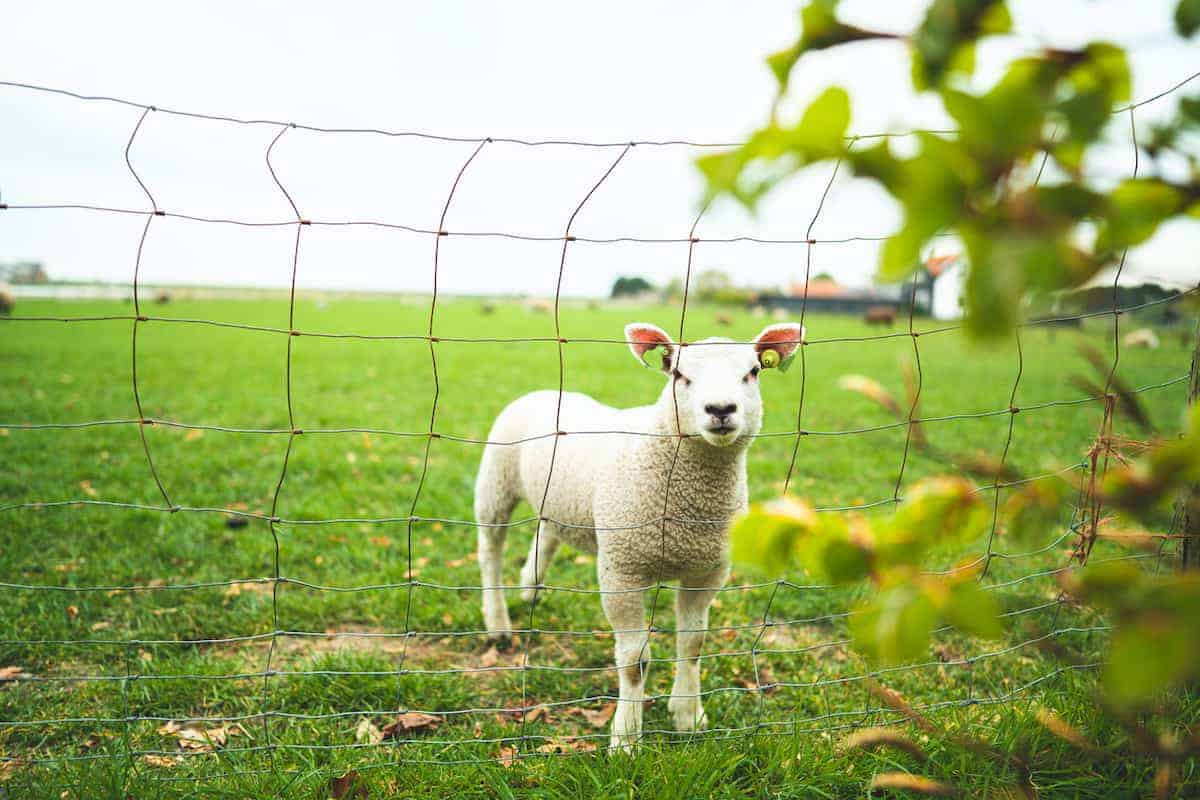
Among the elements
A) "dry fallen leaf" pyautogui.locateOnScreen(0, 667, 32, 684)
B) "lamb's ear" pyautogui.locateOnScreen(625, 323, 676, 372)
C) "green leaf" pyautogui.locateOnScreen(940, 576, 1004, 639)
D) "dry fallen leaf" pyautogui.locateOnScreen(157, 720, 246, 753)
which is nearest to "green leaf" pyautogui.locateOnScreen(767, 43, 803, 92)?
"green leaf" pyautogui.locateOnScreen(940, 576, 1004, 639)

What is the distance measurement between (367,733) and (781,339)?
236 cm

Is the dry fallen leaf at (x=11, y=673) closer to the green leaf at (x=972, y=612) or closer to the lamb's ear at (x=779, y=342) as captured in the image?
the lamb's ear at (x=779, y=342)

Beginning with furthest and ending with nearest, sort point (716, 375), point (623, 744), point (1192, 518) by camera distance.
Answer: point (716, 375), point (623, 744), point (1192, 518)

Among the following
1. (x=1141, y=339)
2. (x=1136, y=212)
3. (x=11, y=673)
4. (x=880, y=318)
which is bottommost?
(x=11, y=673)

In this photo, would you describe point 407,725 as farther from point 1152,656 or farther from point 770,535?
point 1152,656

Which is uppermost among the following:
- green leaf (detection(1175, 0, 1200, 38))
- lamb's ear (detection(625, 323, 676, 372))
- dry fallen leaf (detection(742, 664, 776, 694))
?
green leaf (detection(1175, 0, 1200, 38))

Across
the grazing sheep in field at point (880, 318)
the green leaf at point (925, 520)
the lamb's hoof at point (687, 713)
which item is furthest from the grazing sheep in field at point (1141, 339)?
the green leaf at point (925, 520)

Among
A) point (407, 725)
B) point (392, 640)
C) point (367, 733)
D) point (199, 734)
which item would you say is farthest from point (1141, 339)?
point (199, 734)

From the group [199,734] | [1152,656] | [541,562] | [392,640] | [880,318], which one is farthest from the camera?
[880,318]

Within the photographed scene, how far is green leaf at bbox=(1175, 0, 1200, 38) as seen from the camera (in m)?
0.64

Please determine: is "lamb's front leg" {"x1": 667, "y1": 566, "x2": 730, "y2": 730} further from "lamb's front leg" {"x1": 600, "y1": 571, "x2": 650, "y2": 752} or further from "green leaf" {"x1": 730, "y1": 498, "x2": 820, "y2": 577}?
"green leaf" {"x1": 730, "y1": 498, "x2": 820, "y2": 577}

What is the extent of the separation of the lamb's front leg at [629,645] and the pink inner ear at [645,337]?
98 centimetres

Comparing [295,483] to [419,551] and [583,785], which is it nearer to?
[419,551]

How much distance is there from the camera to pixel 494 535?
3.85 m
